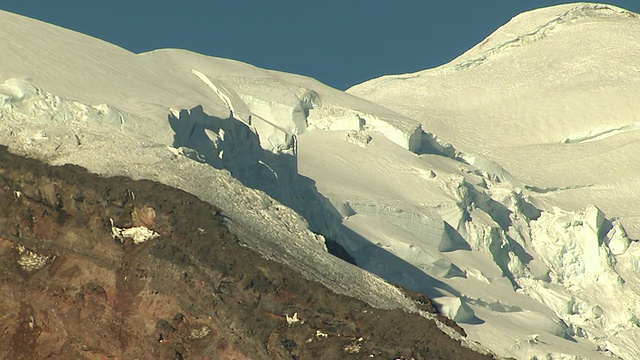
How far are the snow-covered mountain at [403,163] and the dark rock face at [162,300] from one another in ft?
5.29

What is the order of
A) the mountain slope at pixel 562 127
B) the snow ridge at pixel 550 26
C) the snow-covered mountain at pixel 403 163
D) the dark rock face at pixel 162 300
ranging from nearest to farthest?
1. the dark rock face at pixel 162 300
2. the snow-covered mountain at pixel 403 163
3. the mountain slope at pixel 562 127
4. the snow ridge at pixel 550 26

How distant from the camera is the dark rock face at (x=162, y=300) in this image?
32.4 meters

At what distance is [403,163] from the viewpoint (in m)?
64.7

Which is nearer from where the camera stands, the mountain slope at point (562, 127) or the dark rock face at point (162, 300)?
the dark rock face at point (162, 300)

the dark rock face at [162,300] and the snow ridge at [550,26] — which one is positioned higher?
the dark rock face at [162,300]

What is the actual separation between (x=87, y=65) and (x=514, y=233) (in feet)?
79.9

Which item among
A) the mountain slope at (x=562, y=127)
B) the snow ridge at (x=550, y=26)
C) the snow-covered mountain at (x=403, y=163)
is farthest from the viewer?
the snow ridge at (x=550, y=26)

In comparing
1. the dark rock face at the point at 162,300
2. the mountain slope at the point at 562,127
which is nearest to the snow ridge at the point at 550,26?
the mountain slope at the point at 562,127

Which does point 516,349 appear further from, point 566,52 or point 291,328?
point 566,52

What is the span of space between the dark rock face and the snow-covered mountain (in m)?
1.61

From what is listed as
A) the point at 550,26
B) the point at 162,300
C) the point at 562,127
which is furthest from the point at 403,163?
the point at 550,26

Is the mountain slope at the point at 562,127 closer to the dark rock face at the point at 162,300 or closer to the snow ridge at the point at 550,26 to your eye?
the snow ridge at the point at 550,26

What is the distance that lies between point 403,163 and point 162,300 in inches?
1289

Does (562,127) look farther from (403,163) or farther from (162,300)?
(162,300)
